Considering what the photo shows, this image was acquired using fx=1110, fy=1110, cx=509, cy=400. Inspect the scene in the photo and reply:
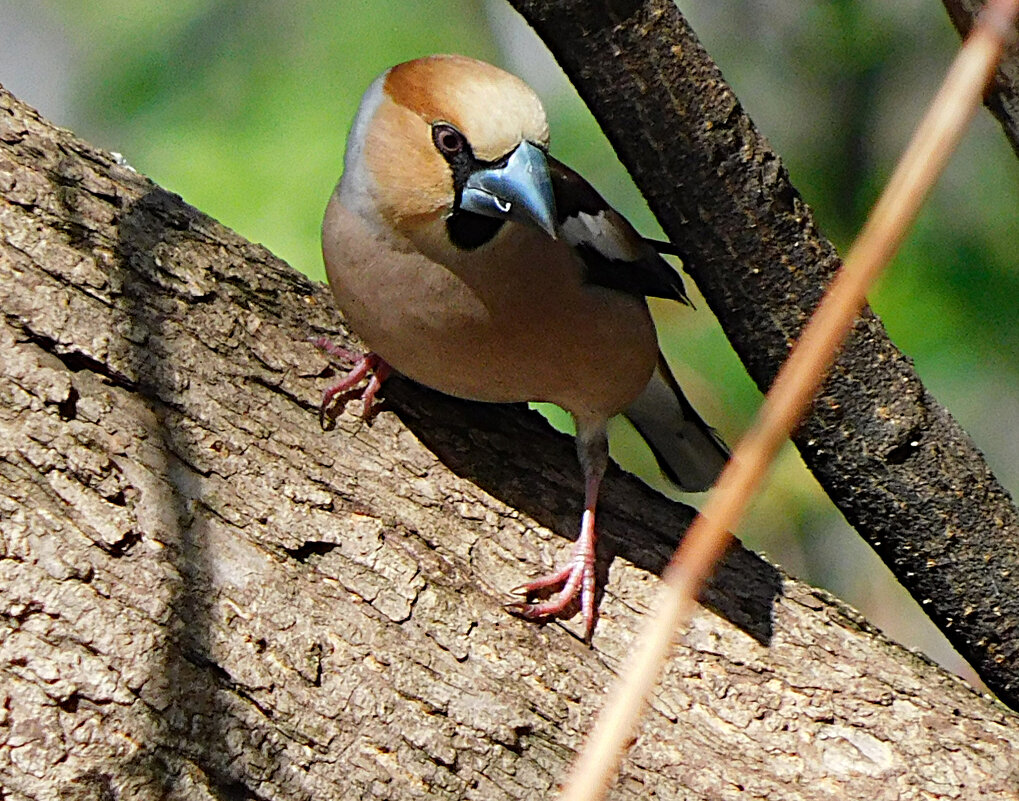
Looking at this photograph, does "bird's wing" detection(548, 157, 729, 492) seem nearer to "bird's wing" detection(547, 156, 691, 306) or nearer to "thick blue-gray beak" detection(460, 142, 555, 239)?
"bird's wing" detection(547, 156, 691, 306)

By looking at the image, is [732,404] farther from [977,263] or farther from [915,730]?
[915,730]

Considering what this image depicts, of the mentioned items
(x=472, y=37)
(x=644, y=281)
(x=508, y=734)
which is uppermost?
(x=472, y=37)

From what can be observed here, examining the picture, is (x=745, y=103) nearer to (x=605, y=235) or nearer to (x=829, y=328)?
(x=605, y=235)

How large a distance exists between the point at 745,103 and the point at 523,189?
3788mm

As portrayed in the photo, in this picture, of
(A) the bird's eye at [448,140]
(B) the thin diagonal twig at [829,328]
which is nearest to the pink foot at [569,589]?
(A) the bird's eye at [448,140]

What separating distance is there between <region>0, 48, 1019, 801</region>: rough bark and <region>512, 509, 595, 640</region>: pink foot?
48mm

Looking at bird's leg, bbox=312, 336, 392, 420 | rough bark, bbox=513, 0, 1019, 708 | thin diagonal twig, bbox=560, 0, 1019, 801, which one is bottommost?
thin diagonal twig, bbox=560, 0, 1019, 801

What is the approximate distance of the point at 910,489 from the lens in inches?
108

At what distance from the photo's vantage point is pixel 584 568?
2.51m

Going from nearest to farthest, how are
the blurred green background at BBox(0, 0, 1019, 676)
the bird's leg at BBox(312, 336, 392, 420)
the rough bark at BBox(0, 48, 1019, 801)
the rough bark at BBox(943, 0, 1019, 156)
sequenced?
the rough bark at BBox(0, 48, 1019, 801) → the rough bark at BBox(943, 0, 1019, 156) → the bird's leg at BBox(312, 336, 392, 420) → the blurred green background at BBox(0, 0, 1019, 676)

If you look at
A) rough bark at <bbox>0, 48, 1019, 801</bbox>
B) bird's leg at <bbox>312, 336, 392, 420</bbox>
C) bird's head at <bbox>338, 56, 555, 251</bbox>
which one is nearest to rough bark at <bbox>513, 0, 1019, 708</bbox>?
bird's head at <bbox>338, 56, 555, 251</bbox>

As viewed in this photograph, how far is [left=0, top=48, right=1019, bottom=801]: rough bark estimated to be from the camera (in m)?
1.94

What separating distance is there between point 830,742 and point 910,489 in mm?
699

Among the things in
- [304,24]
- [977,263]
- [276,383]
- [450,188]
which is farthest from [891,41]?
[276,383]
